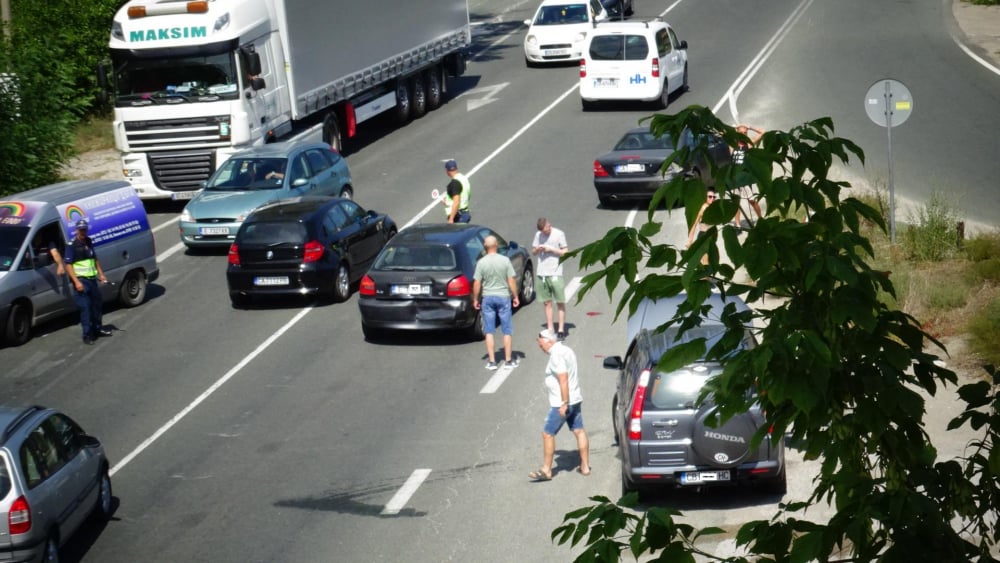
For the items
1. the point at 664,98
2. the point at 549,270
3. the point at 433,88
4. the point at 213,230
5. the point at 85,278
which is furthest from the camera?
the point at 433,88

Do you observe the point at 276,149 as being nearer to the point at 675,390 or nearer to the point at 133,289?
the point at 133,289

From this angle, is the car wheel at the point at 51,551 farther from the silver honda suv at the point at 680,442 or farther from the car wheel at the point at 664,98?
the car wheel at the point at 664,98

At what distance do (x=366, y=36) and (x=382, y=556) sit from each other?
2076cm

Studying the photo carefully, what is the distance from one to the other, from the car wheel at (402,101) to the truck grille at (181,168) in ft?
27.0

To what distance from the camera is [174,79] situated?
25.6 meters

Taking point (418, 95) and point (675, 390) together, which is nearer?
point (675, 390)

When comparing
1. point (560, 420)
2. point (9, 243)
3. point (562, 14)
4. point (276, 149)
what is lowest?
point (560, 420)

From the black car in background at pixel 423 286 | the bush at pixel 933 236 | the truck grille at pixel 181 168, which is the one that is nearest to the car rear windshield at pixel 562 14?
the truck grille at pixel 181 168

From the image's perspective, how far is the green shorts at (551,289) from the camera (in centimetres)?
1759

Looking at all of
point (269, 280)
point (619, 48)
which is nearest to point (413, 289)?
point (269, 280)

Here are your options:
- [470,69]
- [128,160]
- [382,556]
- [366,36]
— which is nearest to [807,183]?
[382,556]

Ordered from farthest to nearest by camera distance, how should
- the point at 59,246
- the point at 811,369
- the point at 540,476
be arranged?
the point at 59,246, the point at 540,476, the point at 811,369

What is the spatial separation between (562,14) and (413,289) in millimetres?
22993

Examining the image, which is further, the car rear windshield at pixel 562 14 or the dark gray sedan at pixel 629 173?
the car rear windshield at pixel 562 14
